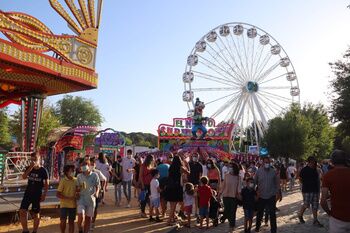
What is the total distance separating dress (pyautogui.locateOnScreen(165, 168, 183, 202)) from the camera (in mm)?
8648

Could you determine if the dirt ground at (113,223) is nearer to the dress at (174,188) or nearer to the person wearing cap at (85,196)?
the dress at (174,188)

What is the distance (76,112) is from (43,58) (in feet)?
171

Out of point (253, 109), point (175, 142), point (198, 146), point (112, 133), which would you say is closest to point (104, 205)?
point (112, 133)

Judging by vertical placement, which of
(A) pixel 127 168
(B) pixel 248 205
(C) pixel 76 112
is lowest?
→ (B) pixel 248 205

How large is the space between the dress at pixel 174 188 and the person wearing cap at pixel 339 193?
4455 mm

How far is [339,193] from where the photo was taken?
444cm

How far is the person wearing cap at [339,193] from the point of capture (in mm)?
4355

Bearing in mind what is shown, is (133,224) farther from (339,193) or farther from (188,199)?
(339,193)

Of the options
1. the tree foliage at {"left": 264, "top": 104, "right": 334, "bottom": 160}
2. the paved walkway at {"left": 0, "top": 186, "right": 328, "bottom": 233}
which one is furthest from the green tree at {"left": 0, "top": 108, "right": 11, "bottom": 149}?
the paved walkway at {"left": 0, "top": 186, "right": 328, "bottom": 233}

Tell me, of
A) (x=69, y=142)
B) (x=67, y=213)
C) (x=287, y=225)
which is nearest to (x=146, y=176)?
(x=67, y=213)

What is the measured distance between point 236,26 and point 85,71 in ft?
80.9

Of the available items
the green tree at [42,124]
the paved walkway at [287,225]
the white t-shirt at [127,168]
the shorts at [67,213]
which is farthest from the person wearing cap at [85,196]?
the green tree at [42,124]

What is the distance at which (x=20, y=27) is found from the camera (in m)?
9.41

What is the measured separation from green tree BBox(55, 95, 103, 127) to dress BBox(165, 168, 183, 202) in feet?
175
